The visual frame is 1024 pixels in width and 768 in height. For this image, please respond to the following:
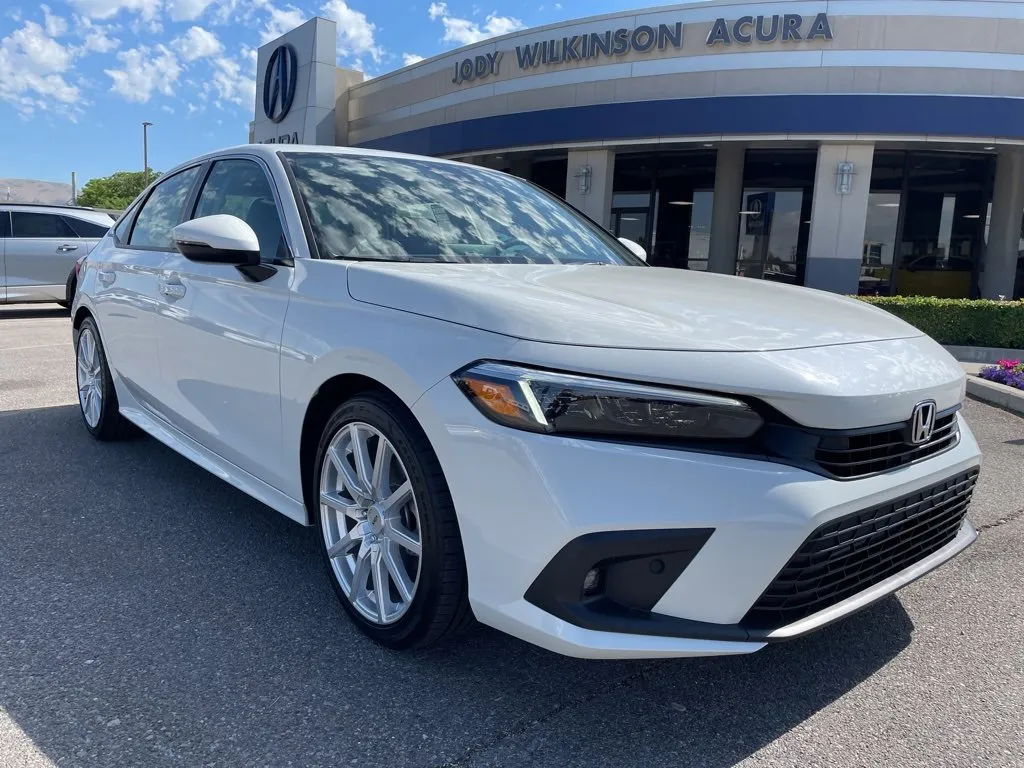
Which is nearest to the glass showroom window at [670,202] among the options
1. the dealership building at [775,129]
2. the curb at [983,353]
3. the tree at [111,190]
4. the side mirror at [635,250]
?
the dealership building at [775,129]

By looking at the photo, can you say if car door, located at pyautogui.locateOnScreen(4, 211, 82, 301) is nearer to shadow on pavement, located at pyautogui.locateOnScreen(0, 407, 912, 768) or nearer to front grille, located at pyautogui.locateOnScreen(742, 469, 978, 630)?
shadow on pavement, located at pyautogui.locateOnScreen(0, 407, 912, 768)

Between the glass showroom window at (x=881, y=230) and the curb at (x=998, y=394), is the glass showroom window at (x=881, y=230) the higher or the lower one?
the higher one

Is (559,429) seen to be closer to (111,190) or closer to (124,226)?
(124,226)

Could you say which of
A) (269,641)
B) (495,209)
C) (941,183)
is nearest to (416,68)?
(941,183)

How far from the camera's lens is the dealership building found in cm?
1395

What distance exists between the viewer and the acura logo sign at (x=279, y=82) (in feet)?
77.3

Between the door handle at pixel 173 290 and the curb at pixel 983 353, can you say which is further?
the curb at pixel 983 353

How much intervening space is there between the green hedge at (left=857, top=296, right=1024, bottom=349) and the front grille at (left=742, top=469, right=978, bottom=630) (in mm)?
9738

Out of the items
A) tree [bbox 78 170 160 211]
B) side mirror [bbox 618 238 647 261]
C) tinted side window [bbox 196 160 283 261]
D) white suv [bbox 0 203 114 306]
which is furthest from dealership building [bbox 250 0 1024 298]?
tree [bbox 78 170 160 211]

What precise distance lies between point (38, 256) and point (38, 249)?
111mm

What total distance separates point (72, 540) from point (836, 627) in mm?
2980

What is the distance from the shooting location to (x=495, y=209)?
3.43m

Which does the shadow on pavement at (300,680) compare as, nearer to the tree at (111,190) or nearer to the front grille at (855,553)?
the front grille at (855,553)

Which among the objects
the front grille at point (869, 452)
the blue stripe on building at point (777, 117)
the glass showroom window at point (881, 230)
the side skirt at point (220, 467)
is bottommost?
the side skirt at point (220, 467)
